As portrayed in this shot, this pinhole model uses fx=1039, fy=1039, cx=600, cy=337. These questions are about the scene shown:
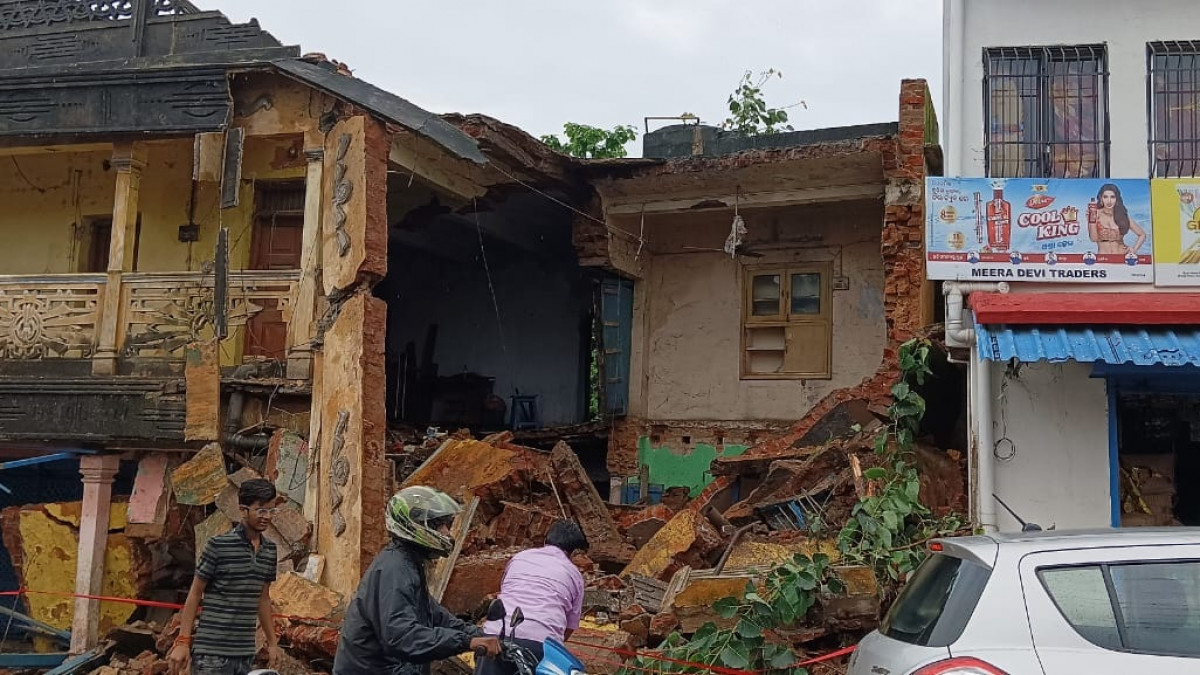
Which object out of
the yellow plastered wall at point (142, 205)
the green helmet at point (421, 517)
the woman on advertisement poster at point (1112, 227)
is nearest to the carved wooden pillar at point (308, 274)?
the yellow plastered wall at point (142, 205)

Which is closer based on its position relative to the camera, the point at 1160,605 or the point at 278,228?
the point at 1160,605

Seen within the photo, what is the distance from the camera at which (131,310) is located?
10.8 meters

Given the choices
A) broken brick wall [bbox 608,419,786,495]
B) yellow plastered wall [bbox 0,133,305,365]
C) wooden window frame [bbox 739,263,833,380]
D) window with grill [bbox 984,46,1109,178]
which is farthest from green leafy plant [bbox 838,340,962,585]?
yellow plastered wall [bbox 0,133,305,365]

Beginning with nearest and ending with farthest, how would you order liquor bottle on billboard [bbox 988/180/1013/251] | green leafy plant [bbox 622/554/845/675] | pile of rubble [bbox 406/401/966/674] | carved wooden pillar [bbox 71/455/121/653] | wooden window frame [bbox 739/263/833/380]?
green leafy plant [bbox 622/554/845/675]
pile of rubble [bbox 406/401/966/674]
liquor bottle on billboard [bbox 988/180/1013/251]
carved wooden pillar [bbox 71/455/121/653]
wooden window frame [bbox 739/263/833/380]

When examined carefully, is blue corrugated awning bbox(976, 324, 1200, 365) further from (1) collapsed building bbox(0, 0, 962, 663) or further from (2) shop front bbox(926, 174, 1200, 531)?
(1) collapsed building bbox(0, 0, 962, 663)

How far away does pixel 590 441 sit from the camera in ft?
48.7

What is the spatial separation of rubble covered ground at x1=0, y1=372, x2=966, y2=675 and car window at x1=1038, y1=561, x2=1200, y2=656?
3454mm

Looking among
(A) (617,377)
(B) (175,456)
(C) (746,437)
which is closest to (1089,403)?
(C) (746,437)

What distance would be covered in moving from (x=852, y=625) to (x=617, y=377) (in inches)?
283

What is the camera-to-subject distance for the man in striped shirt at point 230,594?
556 cm

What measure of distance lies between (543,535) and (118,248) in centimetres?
529

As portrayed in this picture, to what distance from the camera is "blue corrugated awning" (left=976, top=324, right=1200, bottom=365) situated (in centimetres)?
766

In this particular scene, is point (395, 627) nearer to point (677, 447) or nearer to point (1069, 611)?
point (1069, 611)

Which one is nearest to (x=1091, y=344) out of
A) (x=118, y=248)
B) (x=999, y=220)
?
(x=999, y=220)
